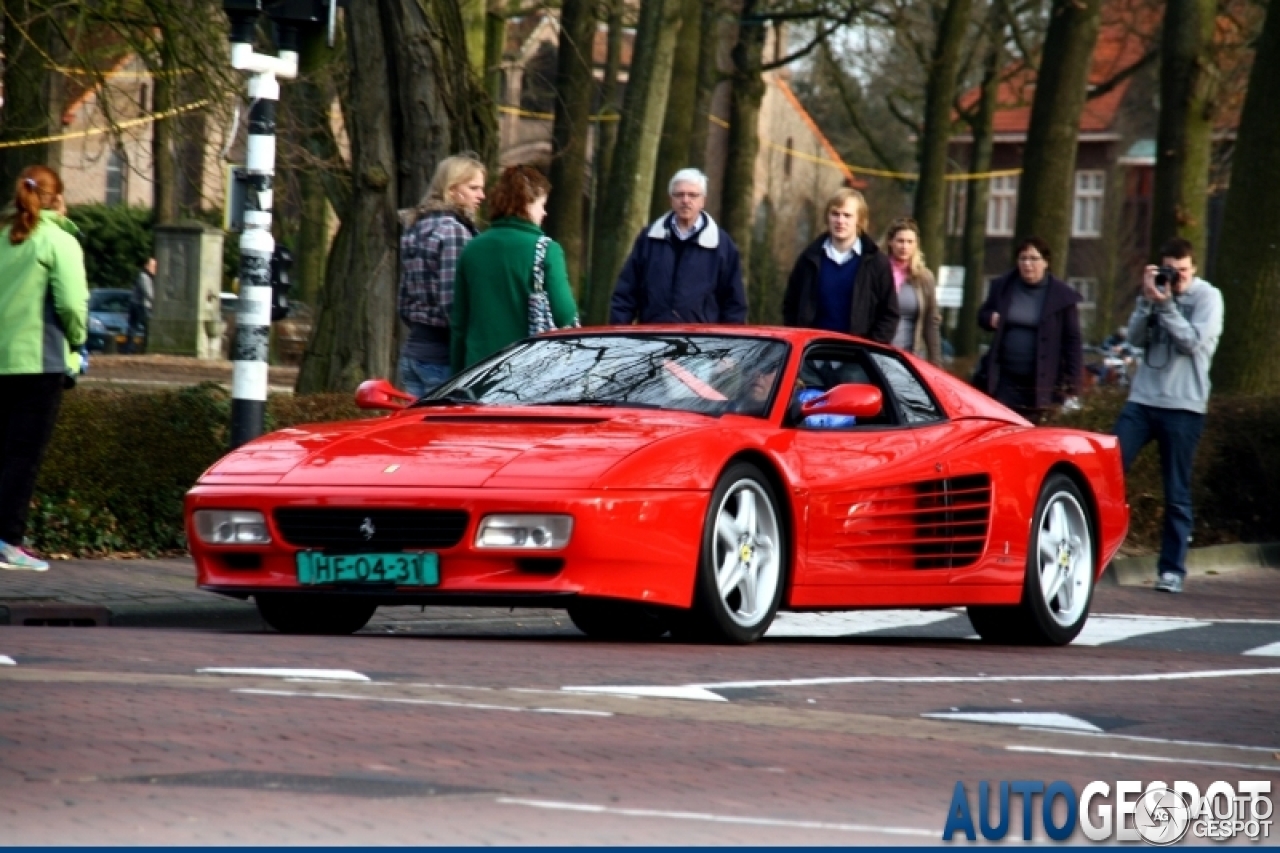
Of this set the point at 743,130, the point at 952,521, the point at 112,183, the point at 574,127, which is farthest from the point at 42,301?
the point at 112,183

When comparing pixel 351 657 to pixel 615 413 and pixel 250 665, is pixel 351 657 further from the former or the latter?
pixel 615 413

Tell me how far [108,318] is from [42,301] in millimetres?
38914

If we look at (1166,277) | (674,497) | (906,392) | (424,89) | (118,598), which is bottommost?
(118,598)

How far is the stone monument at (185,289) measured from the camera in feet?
127

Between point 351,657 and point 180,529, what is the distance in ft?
16.2

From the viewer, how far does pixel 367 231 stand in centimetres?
1606

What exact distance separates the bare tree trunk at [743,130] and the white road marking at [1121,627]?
24388mm

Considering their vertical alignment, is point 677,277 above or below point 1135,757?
above

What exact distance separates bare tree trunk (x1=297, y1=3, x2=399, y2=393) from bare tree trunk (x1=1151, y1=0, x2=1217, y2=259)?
10689mm

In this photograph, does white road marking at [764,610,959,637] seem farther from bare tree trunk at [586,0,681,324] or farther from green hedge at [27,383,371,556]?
bare tree trunk at [586,0,681,324]

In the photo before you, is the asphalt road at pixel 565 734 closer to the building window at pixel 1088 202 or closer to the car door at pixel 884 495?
the car door at pixel 884 495

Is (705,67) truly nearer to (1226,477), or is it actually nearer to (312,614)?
Result: (1226,477)

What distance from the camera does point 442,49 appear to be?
16016 mm

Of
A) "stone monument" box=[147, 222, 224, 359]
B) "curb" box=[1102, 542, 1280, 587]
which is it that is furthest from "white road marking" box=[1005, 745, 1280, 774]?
"stone monument" box=[147, 222, 224, 359]
